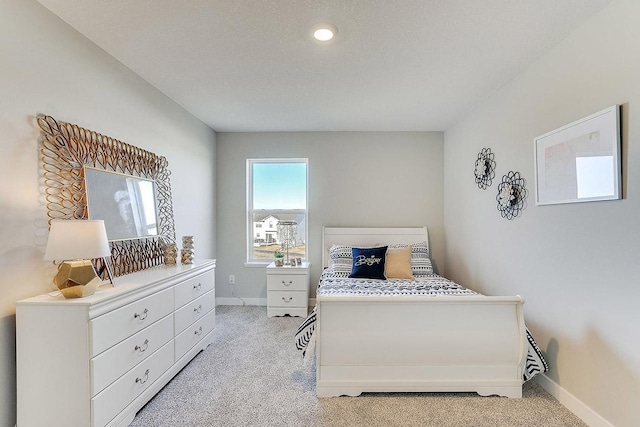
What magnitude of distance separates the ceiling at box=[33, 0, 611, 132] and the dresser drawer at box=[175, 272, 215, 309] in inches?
67.0

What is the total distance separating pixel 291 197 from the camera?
14.7 ft

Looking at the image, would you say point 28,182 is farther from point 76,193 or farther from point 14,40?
point 14,40

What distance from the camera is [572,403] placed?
6.55 ft

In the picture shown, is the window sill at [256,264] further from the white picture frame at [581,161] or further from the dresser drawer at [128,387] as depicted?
the white picture frame at [581,161]

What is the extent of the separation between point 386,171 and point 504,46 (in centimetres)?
223

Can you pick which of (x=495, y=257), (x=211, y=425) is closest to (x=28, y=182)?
(x=211, y=425)

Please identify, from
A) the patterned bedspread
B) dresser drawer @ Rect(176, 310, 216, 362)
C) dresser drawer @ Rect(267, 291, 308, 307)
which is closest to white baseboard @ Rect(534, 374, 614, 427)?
the patterned bedspread

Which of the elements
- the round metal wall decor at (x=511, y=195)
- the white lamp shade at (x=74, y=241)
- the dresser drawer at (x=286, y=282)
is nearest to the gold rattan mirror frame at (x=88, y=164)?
the white lamp shade at (x=74, y=241)

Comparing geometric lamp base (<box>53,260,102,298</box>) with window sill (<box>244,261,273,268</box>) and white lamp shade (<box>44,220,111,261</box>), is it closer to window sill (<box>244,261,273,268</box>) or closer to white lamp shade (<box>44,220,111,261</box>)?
white lamp shade (<box>44,220,111,261</box>)

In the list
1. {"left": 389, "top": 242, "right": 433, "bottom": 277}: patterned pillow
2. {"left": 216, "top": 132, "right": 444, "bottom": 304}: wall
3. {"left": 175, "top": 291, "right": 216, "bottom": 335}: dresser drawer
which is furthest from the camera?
{"left": 216, "top": 132, "right": 444, "bottom": 304}: wall

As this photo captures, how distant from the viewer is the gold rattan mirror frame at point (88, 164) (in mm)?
1850

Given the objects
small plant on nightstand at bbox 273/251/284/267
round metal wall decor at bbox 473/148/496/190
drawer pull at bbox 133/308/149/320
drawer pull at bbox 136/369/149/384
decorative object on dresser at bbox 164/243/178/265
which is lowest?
drawer pull at bbox 136/369/149/384

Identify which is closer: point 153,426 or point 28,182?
point 28,182

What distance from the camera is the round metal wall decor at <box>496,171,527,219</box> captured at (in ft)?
8.41
